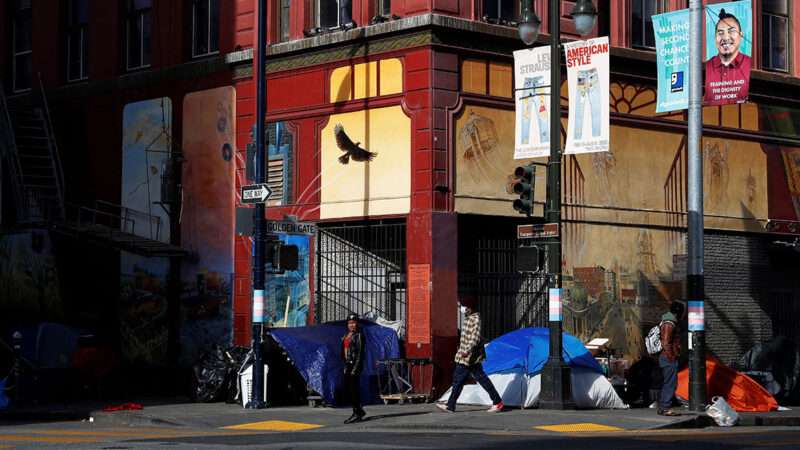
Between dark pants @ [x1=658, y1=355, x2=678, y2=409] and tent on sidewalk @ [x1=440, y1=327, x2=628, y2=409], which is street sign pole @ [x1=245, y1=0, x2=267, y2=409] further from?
dark pants @ [x1=658, y1=355, x2=678, y2=409]

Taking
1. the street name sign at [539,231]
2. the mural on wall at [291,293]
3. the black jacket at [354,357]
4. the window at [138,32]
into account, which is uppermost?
the window at [138,32]

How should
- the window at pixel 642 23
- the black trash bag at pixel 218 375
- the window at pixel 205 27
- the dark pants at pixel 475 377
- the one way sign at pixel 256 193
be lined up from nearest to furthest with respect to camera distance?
the dark pants at pixel 475 377, the one way sign at pixel 256 193, the black trash bag at pixel 218 375, the window at pixel 642 23, the window at pixel 205 27

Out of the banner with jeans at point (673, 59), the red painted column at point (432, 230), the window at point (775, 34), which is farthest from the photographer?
the window at point (775, 34)

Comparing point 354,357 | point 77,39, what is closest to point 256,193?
point 354,357

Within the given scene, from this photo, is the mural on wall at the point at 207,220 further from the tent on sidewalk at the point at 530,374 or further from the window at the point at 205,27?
the tent on sidewalk at the point at 530,374

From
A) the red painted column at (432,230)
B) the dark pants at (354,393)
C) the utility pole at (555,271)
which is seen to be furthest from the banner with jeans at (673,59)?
the dark pants at (354,393)

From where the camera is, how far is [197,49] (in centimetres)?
3070

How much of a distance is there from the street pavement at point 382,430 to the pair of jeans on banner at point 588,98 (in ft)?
15.0

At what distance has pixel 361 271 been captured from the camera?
27.1m

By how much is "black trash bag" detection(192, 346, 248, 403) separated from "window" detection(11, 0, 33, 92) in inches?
453

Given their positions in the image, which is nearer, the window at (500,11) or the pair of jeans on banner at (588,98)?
the pair of jeans on banner at (588,98)

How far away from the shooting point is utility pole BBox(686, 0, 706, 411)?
22.9m

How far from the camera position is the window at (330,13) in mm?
27506

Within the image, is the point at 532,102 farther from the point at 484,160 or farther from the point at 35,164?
the point at 35,164
